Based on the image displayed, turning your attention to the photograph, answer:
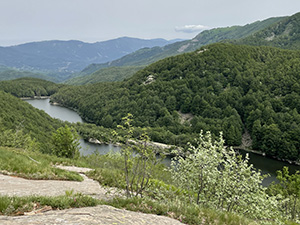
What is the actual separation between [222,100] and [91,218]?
155 metres

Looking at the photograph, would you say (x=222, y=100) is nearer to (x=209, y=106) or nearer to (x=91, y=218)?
(x=209, y=106)

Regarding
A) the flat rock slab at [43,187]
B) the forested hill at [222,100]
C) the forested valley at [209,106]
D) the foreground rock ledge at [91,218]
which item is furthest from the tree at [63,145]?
the forested hill at [222,100]

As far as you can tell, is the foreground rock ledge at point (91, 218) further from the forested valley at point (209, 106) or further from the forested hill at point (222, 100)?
the forested hill at point (222, 100)

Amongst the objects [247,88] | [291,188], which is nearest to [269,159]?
[247,88]

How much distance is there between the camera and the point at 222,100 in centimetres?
15200

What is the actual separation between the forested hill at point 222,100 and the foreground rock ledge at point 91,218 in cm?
11488

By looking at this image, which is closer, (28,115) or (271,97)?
(28,115)

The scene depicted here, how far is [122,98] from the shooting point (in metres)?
182

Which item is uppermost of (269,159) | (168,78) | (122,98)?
(168,78)

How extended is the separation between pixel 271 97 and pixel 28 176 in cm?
15992

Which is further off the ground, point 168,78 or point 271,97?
point 168,78

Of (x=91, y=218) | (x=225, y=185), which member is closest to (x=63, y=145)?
(x=225, y=185)

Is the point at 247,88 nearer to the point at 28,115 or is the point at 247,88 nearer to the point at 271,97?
the point at 271,97

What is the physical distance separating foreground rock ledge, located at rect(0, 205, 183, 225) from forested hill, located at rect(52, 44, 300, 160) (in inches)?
4523
